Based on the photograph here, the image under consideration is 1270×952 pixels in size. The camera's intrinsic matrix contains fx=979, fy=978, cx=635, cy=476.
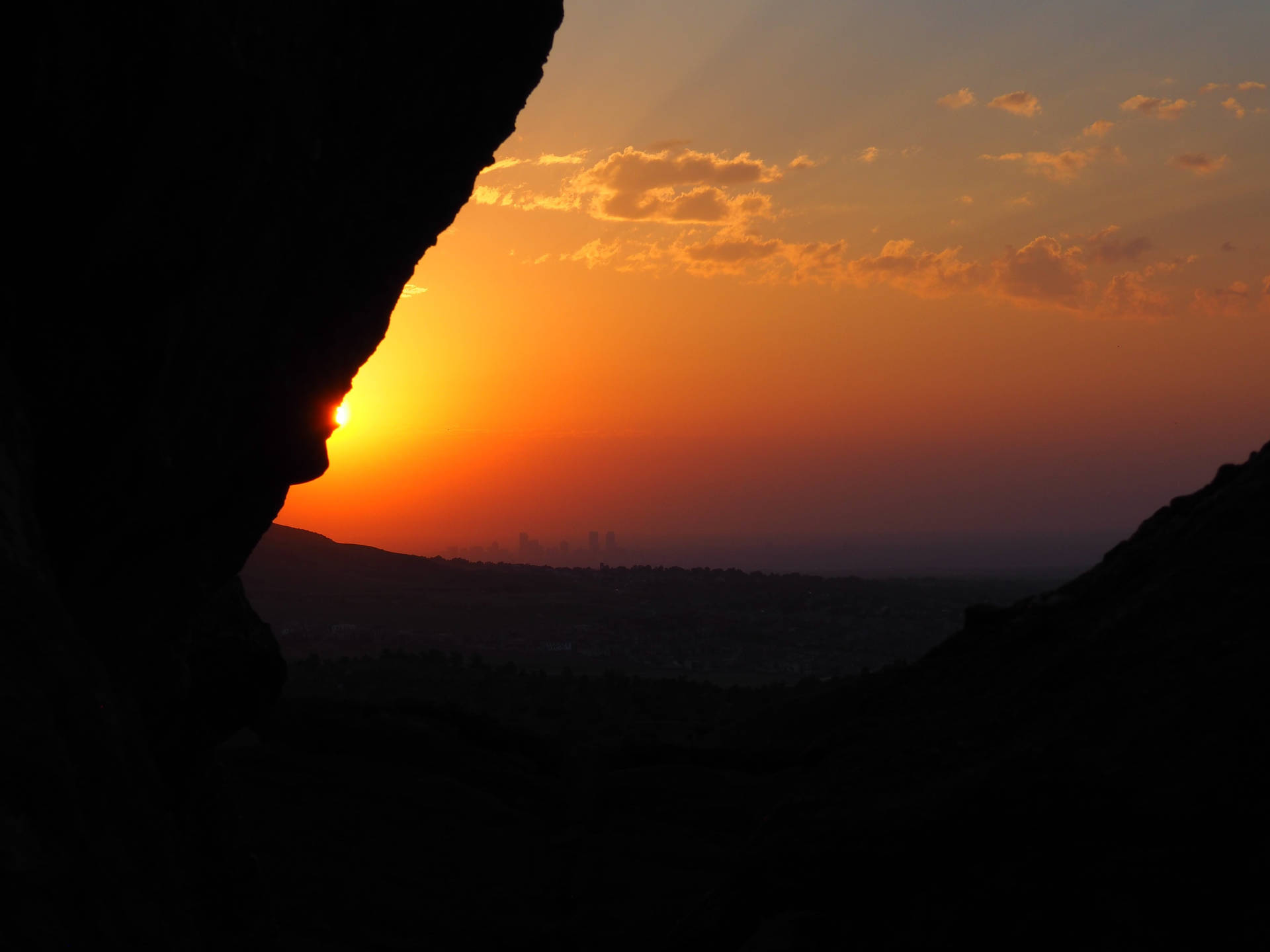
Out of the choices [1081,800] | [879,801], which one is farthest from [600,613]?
[1081,800]

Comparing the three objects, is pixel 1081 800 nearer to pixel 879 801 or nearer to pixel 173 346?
pixel 879 801

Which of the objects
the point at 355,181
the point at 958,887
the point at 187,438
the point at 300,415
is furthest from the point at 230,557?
the point at 958,887

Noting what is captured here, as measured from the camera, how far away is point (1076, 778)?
8.53 metres

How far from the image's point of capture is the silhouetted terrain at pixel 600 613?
205ft

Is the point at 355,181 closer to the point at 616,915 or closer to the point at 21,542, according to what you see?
the point at 21,542

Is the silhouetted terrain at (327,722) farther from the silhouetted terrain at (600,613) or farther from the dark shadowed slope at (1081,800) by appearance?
the silhouetted terrain at (600,613)

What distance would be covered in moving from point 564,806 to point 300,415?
28.1 ft

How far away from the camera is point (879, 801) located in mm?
10328

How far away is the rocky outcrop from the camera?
6266 millimetres

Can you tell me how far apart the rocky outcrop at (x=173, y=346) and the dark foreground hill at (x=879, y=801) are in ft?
9.50

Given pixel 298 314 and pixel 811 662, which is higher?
pixel 298 314

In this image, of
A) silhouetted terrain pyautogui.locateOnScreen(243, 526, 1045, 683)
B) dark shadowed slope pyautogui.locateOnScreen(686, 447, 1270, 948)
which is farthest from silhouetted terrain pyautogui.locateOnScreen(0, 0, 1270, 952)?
silhouetted terrain pyautogui.locateOnScreen(243, 526, 1045, 683)

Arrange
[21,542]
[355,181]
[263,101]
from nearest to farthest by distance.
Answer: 1. [21,542]
2. [263,101]
3. [355,181]

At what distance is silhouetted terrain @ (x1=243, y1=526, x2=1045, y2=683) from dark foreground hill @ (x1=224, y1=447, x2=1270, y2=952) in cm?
3520
